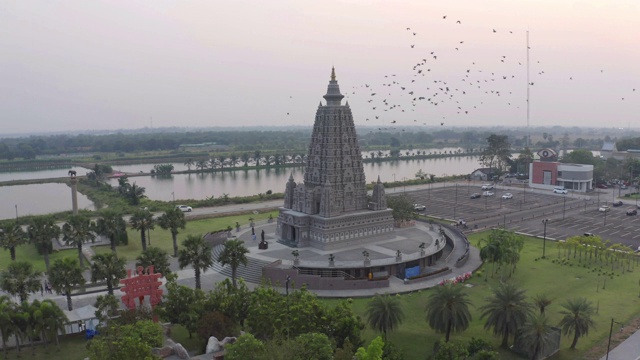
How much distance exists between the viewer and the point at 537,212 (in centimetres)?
7888

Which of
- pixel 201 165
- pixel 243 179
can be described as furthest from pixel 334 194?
pixel 201 165

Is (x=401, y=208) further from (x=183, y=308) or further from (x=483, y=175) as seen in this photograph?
(x=483, y=175)

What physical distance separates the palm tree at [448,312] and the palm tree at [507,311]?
5.13 feet

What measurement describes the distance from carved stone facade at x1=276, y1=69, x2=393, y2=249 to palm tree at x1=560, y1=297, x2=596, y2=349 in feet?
82.0

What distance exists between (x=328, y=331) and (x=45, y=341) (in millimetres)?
18459

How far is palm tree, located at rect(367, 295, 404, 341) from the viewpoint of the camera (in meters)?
30.7

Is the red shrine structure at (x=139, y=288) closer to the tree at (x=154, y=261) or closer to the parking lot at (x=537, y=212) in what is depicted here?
the tree at (x=154, y=261)

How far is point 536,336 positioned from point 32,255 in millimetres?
51000

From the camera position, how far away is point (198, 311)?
31938 millimetres

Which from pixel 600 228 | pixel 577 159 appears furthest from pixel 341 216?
pixel 577 159

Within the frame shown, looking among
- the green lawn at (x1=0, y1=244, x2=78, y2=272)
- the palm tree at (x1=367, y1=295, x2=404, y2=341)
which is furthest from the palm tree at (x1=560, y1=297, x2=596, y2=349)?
the green lawn at (x1=0, y1=244, x2=78, y2=272)

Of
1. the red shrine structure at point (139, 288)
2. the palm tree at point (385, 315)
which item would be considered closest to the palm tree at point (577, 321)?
the palm tree at point (385, 315)

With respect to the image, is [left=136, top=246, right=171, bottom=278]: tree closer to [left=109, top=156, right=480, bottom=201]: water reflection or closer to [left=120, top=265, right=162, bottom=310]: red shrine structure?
[left=120, top=265, right=162, bottom=310]: red shrine structure

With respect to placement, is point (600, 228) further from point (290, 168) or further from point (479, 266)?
point (290, 168)
